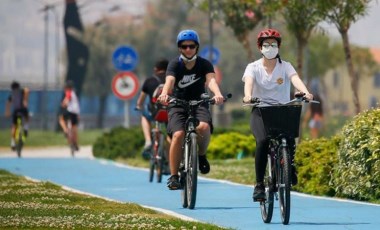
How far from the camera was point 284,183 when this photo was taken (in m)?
14.4

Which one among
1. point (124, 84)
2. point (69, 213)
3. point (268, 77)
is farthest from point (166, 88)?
point (124, 84)

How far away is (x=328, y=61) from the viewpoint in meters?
94.5

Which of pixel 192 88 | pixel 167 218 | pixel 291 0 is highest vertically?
pixel 291 0

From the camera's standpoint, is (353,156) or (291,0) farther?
(291,0)

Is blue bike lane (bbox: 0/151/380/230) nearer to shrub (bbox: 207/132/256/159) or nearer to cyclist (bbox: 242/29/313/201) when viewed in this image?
cyclist (bbox: 242/29/313/201)

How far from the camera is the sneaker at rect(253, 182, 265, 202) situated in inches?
583

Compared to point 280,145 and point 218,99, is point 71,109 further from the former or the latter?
point 280,145

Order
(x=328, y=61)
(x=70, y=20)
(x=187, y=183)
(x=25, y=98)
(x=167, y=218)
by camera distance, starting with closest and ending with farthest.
→ 1. (x=167, y=218)
2. (x=187, y=183)
3. (x=25, y=98)
4. (x=70, y=20)
5. (x=328, y=61)

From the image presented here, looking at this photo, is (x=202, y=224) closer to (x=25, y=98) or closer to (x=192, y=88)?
(x=192, y=88)

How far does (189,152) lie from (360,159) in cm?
209

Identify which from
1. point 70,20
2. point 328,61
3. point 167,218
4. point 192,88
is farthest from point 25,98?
point 328,61

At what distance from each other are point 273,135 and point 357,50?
85427 mm

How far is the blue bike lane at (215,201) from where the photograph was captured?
48.9ft

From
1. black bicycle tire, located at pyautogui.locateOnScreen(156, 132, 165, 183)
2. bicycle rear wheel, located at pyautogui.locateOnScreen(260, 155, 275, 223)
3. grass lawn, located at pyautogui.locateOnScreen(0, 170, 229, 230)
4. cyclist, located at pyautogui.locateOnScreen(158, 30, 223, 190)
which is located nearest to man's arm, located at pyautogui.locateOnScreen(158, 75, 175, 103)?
cyclist, located at pyautogui.locateOnScreen(158, 30, 223, 190)
